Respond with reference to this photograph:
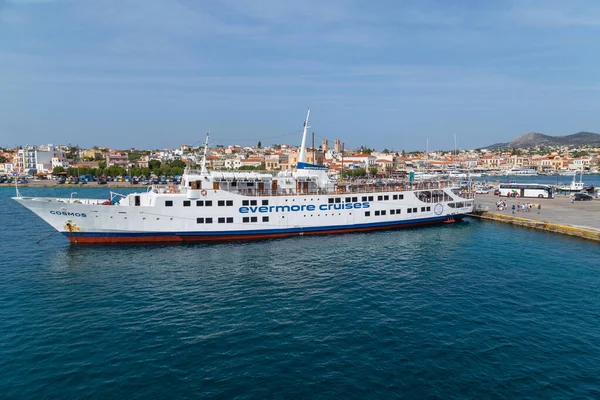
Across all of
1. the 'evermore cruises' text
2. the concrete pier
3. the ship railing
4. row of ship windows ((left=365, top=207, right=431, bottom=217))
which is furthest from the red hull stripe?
the concrete pier

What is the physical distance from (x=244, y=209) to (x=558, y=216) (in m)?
37.4

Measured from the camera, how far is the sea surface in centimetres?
1353

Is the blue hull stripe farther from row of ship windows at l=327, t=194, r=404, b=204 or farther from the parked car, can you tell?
the parked car

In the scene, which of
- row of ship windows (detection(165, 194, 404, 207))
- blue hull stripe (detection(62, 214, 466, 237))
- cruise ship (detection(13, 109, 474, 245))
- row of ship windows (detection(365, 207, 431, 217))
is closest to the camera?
cruise ship (detection(13, 109, 474, 245))

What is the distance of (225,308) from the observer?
20031 millimetres

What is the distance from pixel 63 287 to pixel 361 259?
2038 centimetres

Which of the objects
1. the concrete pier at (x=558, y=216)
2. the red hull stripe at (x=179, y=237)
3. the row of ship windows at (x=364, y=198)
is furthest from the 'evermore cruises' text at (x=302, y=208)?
the concrete pier at (x=558, y=216)

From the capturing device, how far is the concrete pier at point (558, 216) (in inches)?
1480

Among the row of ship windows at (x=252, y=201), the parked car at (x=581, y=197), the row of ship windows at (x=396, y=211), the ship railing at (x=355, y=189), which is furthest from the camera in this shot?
the parked car at (x=581, y=197)

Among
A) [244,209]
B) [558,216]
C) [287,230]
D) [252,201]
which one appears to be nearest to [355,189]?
[287,230]

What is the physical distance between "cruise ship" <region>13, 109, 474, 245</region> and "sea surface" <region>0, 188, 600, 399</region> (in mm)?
3138

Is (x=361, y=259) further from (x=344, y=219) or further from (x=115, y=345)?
(x=115, y=345)

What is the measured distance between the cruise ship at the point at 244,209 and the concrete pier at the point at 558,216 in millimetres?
6896

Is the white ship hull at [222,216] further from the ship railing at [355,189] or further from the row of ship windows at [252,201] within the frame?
the ship railing at [355,189]
